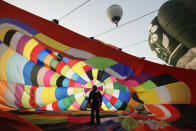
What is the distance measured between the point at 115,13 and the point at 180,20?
7.13 feet

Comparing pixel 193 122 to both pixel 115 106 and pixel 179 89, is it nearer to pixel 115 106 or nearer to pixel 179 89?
pixel 179 89

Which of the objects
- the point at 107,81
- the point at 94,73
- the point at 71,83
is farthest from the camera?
Answer: the point at 107,81

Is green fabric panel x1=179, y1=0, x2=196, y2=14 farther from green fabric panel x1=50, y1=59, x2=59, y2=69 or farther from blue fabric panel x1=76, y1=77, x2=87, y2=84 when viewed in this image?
Result: green fabric panel x1=50, y1=59, x2=59, y2=69

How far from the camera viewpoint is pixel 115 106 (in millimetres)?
4602

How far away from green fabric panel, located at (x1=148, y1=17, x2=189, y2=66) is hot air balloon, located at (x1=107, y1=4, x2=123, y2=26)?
1.52 metres

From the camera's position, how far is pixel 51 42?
270 cm

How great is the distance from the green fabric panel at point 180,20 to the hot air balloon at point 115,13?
4.93 feet

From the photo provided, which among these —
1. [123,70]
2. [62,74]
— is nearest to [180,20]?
[123,70]

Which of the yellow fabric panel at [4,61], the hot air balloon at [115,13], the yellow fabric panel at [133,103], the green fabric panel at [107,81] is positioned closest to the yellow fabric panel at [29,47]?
the yellow fabric panel at [4,61]

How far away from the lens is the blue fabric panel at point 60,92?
406 cm

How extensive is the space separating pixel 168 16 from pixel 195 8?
0.79m

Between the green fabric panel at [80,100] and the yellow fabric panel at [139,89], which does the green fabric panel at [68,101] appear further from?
the yellow fabric panel at [139,89]

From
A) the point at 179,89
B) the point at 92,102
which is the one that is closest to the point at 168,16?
the point at 179,89

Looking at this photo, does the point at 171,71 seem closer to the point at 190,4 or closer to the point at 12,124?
the point at 190,4
